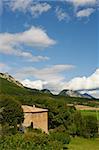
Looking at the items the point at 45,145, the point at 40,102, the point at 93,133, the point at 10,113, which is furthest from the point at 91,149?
the point at 40,102

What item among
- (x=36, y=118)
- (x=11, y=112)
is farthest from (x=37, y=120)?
(x=11, y=112)

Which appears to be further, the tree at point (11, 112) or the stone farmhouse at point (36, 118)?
the stone farmhouse at point (36, 118)

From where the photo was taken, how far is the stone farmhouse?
2485 inches

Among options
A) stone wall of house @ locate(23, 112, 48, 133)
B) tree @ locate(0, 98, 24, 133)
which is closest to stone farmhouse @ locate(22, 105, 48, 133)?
stone wall of house @ locate(23, 112, 48, 133)

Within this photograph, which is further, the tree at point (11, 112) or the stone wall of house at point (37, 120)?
the stone wall of house at point (37, 120)

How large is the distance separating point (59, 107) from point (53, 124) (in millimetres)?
3170

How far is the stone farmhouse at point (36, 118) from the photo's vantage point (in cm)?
6312

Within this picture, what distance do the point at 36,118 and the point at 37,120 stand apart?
1.78 ft

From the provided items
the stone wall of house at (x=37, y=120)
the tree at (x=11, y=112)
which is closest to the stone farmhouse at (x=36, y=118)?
the stone wall of house at (x=37, y=120)

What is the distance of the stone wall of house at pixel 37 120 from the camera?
63031mm

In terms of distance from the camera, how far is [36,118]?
2537 inches

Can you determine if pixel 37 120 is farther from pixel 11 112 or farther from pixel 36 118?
pixel 11 112

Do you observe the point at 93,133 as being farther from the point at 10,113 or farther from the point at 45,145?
the point at 45,145

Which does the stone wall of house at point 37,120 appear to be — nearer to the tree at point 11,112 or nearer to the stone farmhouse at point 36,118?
the stone farmhouse at point 36,118
